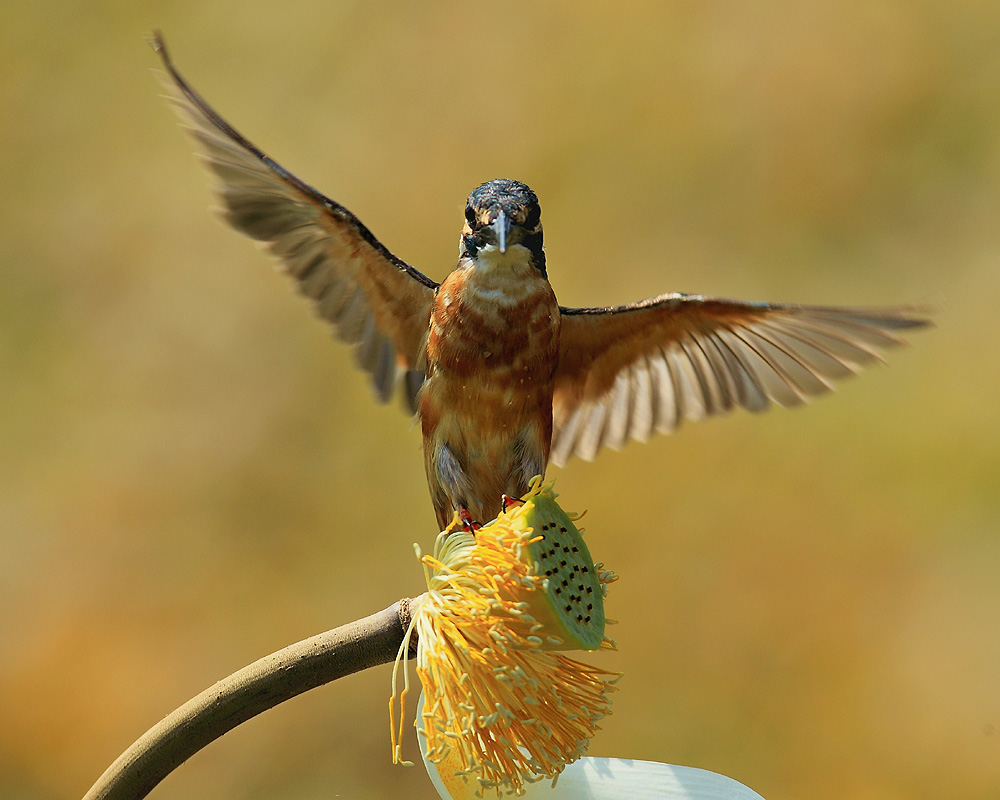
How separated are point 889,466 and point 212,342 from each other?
2.77m

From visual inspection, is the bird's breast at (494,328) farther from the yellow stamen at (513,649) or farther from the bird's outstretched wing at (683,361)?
the yellow stamen at (513,649)

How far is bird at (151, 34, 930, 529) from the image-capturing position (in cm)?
190

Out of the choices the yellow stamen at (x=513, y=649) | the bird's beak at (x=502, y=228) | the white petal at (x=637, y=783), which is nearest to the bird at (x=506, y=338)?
the bird's beak at (x=502, y=228)

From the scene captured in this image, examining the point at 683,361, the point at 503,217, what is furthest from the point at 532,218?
the point at 683,361

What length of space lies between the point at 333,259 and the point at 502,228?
569 mm

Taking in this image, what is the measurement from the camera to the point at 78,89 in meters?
4.35

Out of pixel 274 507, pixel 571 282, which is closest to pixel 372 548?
pixel 274 507

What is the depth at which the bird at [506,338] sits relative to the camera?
1900 millimetres

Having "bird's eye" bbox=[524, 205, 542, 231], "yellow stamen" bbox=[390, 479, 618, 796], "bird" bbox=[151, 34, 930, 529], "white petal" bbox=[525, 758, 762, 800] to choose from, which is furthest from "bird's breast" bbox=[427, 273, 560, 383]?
"white petal" bbox=[525, 758, 762, 800]

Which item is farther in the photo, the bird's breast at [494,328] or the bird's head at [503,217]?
the bird's breast at [494,328]

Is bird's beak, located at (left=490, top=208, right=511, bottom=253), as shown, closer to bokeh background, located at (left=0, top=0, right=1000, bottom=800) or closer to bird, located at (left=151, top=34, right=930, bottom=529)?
bird, located at (left=151, top=34, right=930, bottom=529)

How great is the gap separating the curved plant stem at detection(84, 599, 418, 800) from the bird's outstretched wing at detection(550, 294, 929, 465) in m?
1.05

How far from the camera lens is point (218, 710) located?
1239 millimetres

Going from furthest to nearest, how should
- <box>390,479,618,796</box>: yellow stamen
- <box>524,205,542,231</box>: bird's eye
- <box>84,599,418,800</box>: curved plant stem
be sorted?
<box>524,205,542,231</box>: bird's eye
<box>390,479,618,796</box>: yellow stamen
<box>84,599,418,800</box>: curved plant stem
